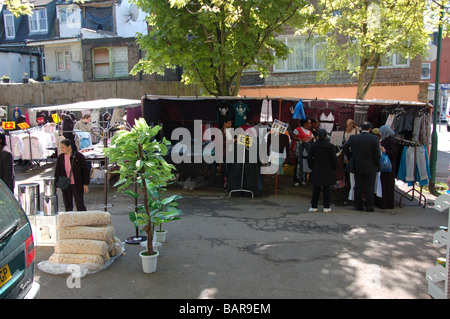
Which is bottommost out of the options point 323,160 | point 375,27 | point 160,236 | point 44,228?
point 160,236

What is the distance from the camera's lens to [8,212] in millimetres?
3482

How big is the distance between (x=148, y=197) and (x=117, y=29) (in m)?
22.5

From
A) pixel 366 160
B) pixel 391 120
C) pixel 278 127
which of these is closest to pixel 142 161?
pixel 366 160

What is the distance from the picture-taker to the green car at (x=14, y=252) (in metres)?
3.17

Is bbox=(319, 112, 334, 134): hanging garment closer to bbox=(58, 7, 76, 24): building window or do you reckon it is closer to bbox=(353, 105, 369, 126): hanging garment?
bbox=(353, 105, 369, 126): hanging garment

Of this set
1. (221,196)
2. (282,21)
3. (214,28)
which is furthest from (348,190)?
(214,28)

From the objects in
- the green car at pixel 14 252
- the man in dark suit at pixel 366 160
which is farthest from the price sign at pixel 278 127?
the green car at pixel 14 252

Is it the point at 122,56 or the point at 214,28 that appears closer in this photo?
the point at 214,28

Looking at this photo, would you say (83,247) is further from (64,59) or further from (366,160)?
(64,59)

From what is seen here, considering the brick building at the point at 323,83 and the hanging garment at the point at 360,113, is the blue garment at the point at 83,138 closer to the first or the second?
the hanging garment at the point at 360,113

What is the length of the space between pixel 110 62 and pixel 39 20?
10520 mm

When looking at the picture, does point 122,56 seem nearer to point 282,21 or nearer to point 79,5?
point 79,5

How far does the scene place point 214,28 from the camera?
10789 millimetres

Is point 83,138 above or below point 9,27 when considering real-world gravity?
below
